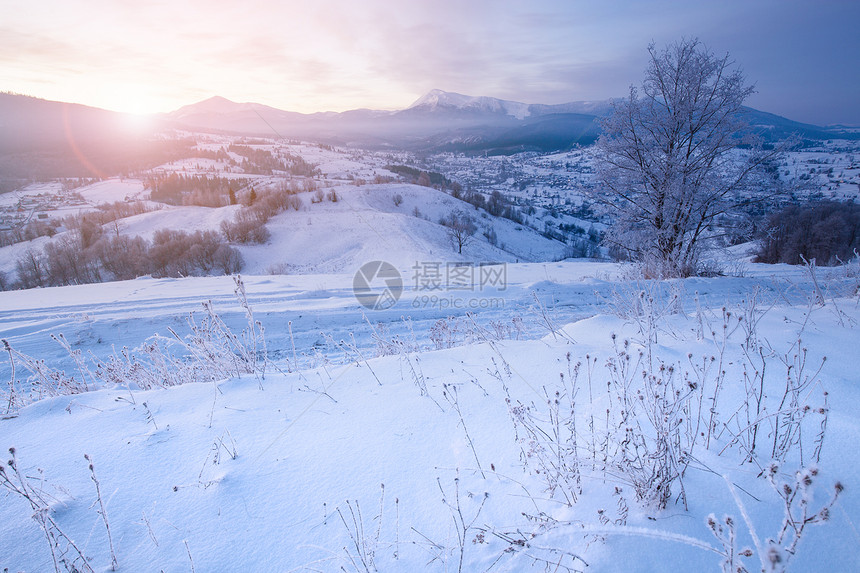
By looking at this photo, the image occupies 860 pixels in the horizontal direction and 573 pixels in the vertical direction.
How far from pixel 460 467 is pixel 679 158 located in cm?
1377

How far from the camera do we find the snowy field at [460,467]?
4.74 feet

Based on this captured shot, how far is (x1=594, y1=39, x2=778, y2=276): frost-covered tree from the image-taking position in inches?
454

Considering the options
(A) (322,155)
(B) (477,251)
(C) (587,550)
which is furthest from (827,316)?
(A) (322,155)

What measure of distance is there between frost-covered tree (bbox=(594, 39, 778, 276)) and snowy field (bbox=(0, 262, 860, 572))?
368 inches

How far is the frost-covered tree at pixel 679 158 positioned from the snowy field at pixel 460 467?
9342 millimetres

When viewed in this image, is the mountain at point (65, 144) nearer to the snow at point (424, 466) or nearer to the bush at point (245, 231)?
the bush at point (245, 231)

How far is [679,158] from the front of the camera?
1182 cm

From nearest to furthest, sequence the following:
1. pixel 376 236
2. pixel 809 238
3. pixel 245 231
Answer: pixel 809 238 < pixel 376 236 < pixel 245 231

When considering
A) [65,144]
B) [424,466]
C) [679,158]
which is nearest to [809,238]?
[679,158]

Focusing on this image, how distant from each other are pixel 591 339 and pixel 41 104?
18529cm

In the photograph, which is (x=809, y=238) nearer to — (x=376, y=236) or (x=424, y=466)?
(x=376, y=236)

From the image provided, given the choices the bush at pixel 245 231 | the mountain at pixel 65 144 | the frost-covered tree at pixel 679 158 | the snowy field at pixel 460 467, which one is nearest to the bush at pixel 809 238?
the frost-covered tree at pixel 679 158

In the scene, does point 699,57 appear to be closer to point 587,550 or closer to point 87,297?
point 587,550

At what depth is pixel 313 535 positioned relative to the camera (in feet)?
5.35
